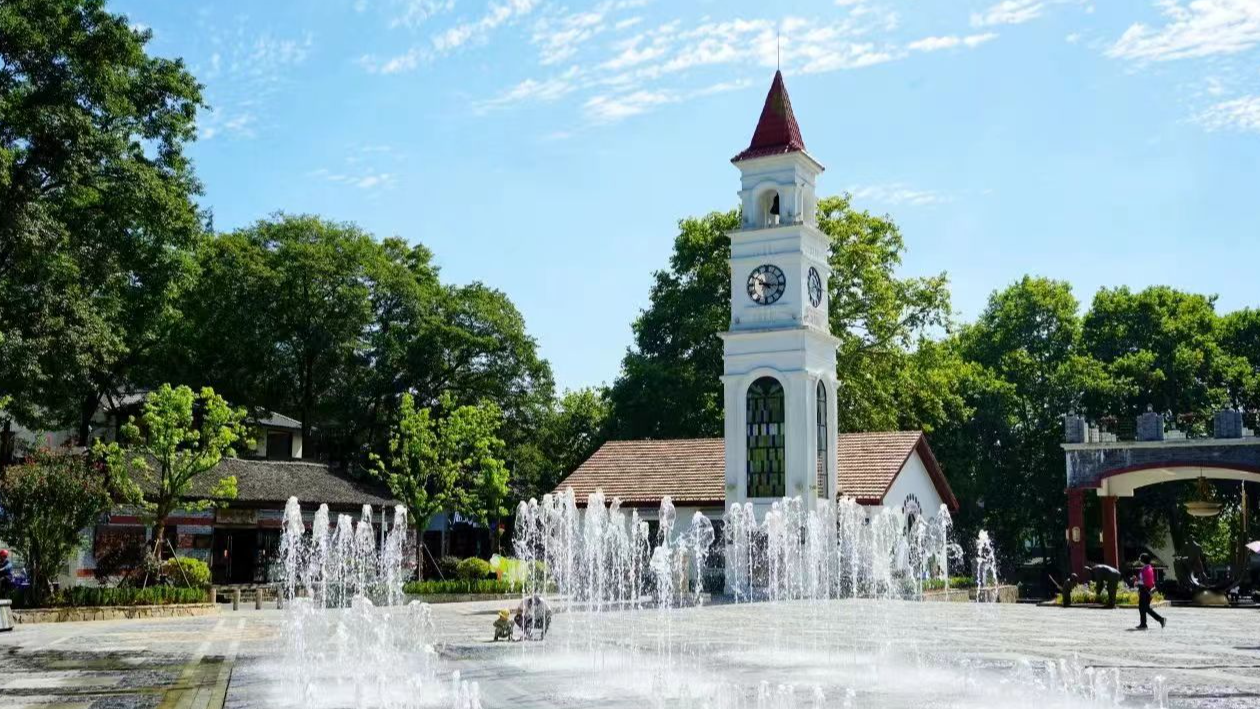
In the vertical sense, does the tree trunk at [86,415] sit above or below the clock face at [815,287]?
below

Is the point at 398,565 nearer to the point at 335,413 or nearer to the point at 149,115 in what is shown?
the point at 335,413

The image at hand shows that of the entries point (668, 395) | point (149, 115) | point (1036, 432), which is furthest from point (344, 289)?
point (1036, 432)

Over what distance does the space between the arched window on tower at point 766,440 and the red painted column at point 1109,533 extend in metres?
10.5

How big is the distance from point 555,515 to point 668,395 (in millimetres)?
7078

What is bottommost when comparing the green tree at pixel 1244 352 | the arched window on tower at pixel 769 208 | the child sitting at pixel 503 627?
the child sitting at pixel 503 627

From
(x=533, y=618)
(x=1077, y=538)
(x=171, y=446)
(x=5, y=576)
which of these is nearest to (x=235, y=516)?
(x=171, y=446)

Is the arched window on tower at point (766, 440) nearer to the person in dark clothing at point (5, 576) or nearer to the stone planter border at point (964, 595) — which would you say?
the stone planter border at point (964, 595)

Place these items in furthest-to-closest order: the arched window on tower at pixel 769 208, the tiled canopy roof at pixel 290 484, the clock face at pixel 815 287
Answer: the tiled canopy roof at pixel 290 484 → the arched window on tower at pixel 769 208 → the clock face at pixel 815 287

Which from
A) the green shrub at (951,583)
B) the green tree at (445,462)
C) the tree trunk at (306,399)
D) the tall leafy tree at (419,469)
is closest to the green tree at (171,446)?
the tall leafy tree at (419,469)

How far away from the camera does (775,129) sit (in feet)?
130

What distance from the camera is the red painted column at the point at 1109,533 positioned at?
3900cm

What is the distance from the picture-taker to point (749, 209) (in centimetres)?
3959

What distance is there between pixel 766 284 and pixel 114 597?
67.1 feet

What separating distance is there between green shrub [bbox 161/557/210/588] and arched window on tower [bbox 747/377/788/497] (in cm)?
1599
